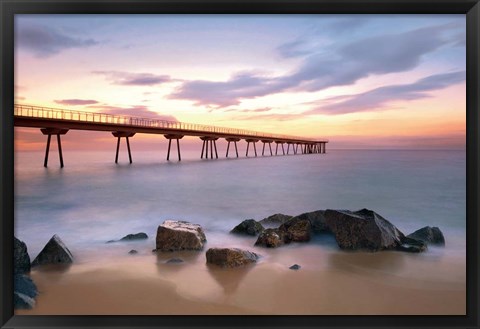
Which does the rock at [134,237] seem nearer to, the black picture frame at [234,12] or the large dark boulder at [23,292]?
the large dark boulder at [23,292]

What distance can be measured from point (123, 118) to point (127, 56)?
1899 mm

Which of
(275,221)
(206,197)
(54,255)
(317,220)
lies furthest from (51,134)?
(317,220)

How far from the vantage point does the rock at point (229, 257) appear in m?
3.52

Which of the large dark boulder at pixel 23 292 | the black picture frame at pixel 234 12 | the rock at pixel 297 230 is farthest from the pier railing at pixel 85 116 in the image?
the rock at pixel 297 230

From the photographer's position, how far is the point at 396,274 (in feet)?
11.9

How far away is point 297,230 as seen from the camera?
427 cm

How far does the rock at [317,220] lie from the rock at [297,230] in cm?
10

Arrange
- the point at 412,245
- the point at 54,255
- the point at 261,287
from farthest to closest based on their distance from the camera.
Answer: the point at 412,245, the point at 54,255, the point at 261,287

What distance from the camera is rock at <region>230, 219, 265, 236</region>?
4574mm

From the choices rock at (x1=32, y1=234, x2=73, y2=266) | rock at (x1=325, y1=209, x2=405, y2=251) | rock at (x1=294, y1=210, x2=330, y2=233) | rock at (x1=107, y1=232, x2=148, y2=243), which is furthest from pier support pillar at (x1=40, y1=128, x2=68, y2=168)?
rock at (x1=325, y1=209, x2=405, y2=251)

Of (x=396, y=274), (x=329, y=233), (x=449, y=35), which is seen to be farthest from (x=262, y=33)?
(x=396, y=274)

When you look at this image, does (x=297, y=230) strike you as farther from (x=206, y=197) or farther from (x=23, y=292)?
(x=23, y=292)

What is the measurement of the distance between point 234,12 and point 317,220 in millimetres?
2584

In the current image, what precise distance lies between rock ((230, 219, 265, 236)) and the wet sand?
0.72 meters
